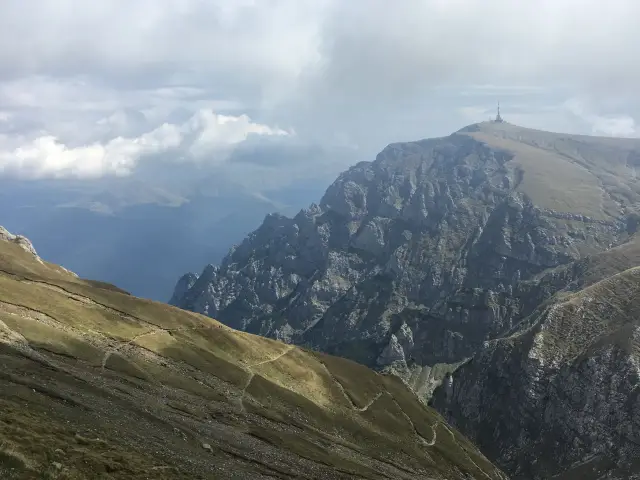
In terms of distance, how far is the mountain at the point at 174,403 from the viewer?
159ft

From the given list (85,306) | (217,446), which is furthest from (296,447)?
(85,306)

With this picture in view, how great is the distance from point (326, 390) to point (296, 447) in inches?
2102

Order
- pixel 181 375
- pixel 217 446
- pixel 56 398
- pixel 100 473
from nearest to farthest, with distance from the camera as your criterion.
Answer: pixel 100 473, pixel 56 398, pixel 217 446, pixel 181 375

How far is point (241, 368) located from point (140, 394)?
4499 cm

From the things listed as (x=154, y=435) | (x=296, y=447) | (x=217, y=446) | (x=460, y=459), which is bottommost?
(x=460, y=459)

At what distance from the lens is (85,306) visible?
404 feet

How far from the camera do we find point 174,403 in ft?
283

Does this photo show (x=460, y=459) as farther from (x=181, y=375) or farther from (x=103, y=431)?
(x=103, y=431)

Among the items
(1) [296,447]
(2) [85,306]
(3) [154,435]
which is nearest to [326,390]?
(1) [296,447]

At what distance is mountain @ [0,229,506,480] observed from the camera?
1906 inches

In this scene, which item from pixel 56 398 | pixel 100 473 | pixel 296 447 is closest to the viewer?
pixel 100 473

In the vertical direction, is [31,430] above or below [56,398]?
above

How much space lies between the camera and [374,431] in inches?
5094

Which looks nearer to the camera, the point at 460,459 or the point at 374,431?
the point at 374,431
